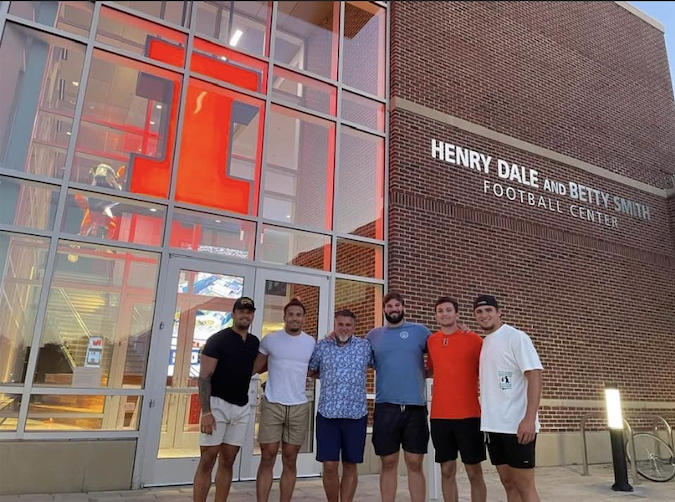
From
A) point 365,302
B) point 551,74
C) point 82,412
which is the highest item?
point 551,74

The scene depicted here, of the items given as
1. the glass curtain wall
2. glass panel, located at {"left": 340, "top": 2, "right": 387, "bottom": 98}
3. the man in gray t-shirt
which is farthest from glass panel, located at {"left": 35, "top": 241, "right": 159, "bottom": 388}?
glass panel, located at {"left": 340, "top": 2, "right": 387, "bottom": 98}

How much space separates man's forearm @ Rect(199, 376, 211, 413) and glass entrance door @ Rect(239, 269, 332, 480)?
7.06 feet

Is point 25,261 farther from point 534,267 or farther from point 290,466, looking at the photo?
point 534,267

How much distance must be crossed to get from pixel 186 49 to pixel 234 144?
140cm

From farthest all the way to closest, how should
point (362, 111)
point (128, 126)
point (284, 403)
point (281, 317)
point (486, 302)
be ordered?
1. point (362, 111)
2. point (281, 317)
3. point (128, 126)
4. point (284, 403)
5. point (486, 302)

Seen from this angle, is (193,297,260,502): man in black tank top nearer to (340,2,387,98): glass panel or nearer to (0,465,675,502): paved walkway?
(0,465,675,502): paved walkway

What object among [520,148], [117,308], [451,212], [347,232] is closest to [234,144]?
[347,232]

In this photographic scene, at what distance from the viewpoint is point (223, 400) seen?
4023 mm

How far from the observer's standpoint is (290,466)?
4.15 meters

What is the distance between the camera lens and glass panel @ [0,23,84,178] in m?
5.71

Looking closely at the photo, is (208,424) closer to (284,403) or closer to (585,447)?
(284,403)

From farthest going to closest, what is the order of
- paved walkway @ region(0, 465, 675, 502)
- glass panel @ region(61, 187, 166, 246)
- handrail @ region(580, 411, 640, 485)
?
handrail @ region(580, 411, 640, 485), glass panel @ region(61, 187, 166, 246), paved walkway @ region(0, 465, 675, 502)

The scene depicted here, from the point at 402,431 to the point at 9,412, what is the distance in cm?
393

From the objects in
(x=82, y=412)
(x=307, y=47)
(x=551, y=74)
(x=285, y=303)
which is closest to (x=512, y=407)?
(x=285, y=303)
